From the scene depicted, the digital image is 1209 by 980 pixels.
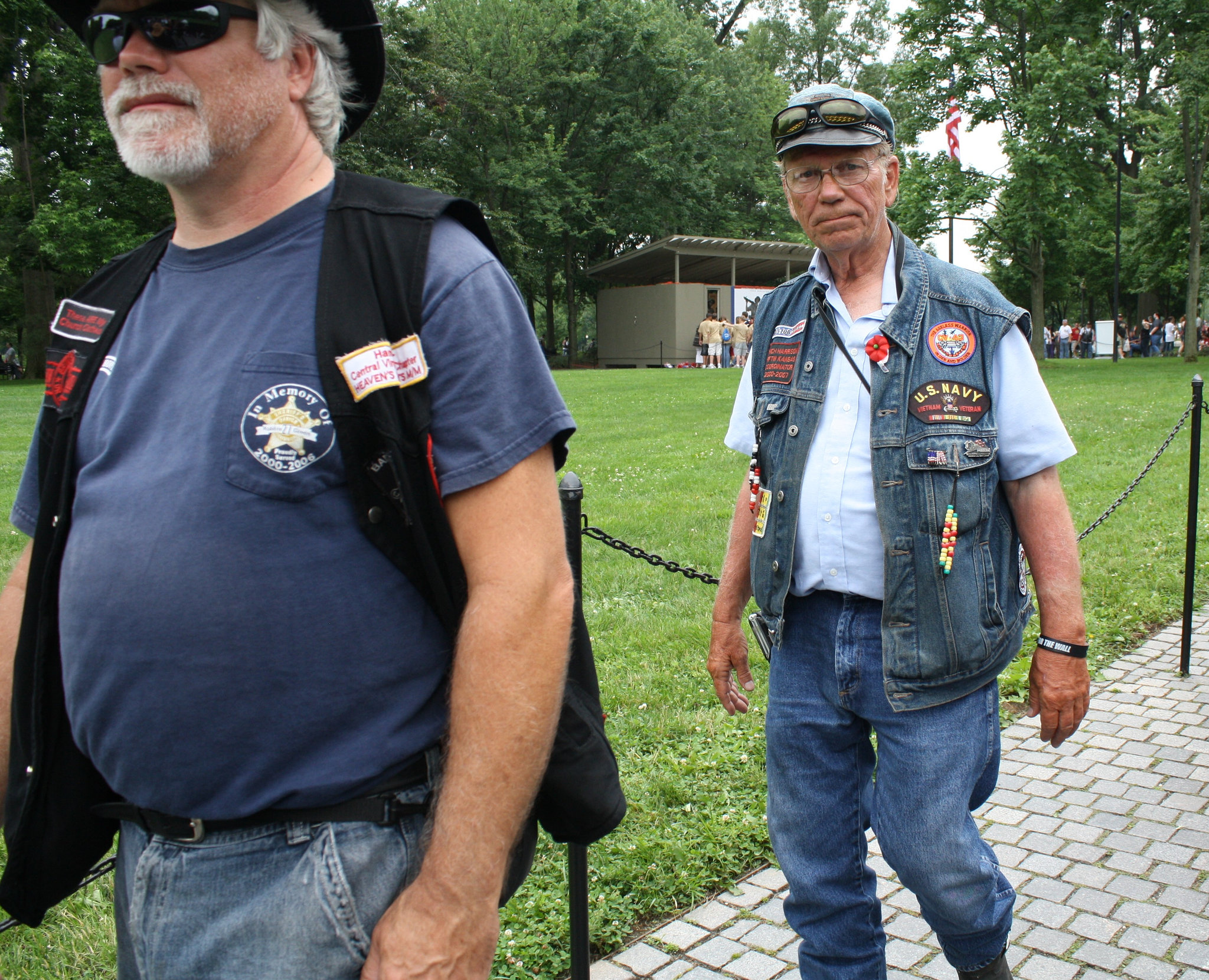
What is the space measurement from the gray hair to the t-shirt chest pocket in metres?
0.52

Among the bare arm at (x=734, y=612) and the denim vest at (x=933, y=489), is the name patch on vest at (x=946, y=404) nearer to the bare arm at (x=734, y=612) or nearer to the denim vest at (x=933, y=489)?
the denim vest at (x=933, y=489)

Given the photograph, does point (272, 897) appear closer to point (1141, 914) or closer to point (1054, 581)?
point (1054, 581)

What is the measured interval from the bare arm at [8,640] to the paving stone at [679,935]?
2.16 metres

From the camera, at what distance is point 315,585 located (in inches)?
57.8

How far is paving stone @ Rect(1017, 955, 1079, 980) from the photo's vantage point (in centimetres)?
310

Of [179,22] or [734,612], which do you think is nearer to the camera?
[179,22]

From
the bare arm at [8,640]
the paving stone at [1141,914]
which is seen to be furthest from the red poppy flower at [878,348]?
the paving stone at [1141,914]

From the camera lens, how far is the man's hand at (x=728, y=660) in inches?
118

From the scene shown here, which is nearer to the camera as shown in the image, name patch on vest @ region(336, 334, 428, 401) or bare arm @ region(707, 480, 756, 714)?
name patch on vest @ region(336, 334, 428, 401)

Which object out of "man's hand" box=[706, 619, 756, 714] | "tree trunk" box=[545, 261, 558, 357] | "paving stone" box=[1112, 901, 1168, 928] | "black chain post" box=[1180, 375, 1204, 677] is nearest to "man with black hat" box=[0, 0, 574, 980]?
"man's hand" box=[706, 619, 756, 714]

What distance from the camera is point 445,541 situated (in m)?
1.50

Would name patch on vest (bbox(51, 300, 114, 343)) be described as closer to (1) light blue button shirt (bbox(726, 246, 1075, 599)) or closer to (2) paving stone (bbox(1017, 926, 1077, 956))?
(1) light blue button shirt (bbox(726, 246, 1075, 599))

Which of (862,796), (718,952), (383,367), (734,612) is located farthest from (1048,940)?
(383,367)

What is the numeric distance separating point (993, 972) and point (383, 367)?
2.14m
